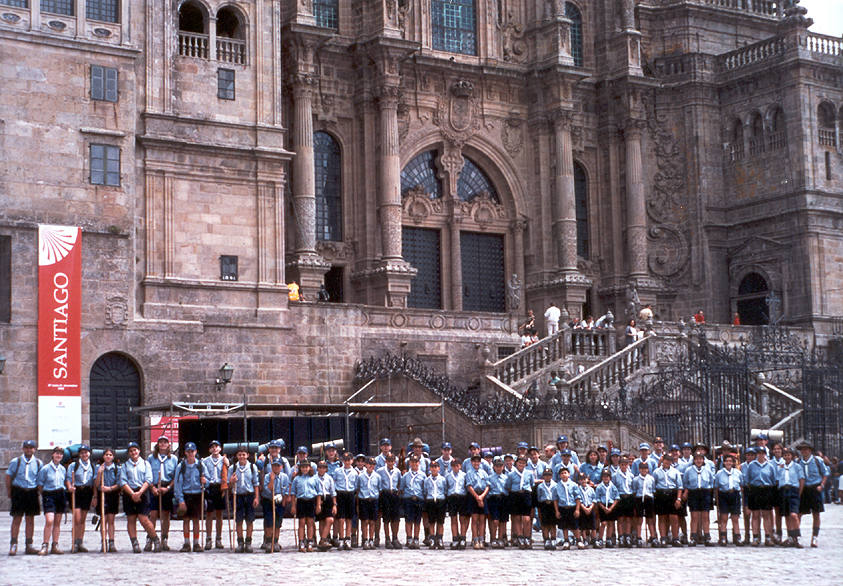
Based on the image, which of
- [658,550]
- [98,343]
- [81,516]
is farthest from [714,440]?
[81,516]

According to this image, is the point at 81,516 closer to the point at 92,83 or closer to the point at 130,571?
the point at 130,571

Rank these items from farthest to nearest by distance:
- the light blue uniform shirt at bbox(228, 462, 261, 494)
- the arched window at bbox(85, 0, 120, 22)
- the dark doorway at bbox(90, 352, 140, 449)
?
the arched window at bbox(85, 0, 120, 22)
the dark doorway at bbox(90, 352, 140, 449)
the light blue uniform shirt at bbox(228, 462, 261, 494)

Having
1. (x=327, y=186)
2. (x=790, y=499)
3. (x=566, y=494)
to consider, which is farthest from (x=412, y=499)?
(x=327, y=186)

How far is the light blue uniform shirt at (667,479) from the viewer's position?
26.8 m

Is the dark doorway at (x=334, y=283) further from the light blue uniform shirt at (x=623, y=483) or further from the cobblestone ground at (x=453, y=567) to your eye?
the light blue uniform shirt at (x=623, y=483)

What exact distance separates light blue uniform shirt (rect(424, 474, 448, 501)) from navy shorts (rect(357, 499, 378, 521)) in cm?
95

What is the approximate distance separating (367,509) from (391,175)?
2201 cm

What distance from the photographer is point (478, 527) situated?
27.1 meters

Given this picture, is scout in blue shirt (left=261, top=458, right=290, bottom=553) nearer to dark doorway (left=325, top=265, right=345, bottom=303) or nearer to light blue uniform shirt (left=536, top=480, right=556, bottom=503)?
light blue uniform shirt (left=536, top=480, right=556, bottom=503)

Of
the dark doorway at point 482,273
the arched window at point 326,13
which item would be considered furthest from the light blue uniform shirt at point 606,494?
the arched window at point 326,13

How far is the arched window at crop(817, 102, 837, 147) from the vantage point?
51.4 meters

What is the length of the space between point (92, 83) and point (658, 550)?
20305 millimetres

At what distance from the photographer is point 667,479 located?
2684 cm

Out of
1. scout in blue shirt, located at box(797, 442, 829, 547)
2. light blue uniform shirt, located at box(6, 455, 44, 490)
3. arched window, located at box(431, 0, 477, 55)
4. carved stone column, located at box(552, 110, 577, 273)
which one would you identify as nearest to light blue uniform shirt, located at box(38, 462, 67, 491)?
light blue uniform shirt, located at box(6, 455, 44, 490)
